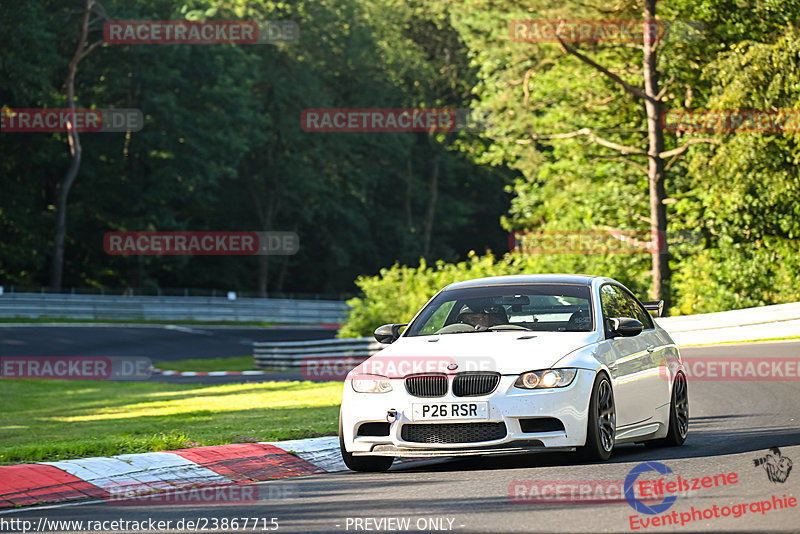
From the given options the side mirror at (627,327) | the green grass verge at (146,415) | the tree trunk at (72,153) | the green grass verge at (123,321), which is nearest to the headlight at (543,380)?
the side mirror at (627,327)

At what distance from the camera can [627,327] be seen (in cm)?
1065

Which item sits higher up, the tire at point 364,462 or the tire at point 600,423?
the tire at point 600,423

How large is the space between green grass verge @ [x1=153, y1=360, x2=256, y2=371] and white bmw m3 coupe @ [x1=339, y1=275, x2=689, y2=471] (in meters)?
23.0

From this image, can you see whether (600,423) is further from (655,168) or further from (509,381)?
(655,168)

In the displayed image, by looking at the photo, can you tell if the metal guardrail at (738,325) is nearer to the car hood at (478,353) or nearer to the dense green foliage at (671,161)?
the dense green foliage at (671,161)

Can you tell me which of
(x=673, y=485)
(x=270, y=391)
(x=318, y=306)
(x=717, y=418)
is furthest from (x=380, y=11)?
(x=673, y=485)

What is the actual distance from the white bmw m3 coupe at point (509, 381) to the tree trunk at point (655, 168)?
75.8ft

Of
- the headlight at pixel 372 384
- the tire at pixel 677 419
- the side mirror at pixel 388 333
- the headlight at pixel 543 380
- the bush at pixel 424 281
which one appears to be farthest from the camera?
the bush at pixel 424 281

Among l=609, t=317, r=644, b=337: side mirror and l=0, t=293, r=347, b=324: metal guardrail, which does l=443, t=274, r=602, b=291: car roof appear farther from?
l=0, t=293, r=347, b=324: metal guardrail

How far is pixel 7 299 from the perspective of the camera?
51.7 meters

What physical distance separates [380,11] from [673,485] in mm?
75148

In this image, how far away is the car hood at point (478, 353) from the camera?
9758 mm

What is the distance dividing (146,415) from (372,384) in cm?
921

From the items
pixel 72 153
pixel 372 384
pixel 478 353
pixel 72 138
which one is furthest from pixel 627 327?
pixel 72 153
